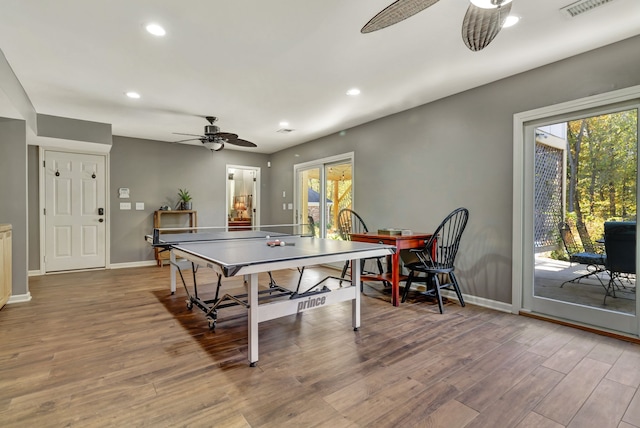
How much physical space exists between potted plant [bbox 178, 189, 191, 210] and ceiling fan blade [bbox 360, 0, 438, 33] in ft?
17.7

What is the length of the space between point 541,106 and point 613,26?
753 mm

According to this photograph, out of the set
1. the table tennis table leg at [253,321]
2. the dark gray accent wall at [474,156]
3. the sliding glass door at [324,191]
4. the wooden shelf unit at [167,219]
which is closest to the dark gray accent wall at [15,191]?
the wooden shelf unit at [167,219]

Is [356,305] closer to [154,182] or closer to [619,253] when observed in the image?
[619,253]

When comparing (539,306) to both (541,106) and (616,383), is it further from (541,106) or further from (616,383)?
(541,106)

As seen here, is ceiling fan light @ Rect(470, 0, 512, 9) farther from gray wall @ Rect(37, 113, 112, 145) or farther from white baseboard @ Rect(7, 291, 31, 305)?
gray wall @ Rect(37, 113, 112, 145)

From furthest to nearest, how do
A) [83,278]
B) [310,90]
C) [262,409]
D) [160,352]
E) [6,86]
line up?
1. [83,278]
2. [310,90]
3. [6,86]
4. [160,352]
5. [262,409]

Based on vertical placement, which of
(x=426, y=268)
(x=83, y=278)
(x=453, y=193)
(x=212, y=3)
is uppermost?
(x=212, y=3)

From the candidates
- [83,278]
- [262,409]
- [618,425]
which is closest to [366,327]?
[262,409]

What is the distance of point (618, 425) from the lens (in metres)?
1.55

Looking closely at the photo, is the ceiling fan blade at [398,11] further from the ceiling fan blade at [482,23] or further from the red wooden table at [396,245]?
the red wooden table at [396,245]

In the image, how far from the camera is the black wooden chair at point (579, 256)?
2770 mm

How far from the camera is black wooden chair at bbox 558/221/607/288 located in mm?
2770

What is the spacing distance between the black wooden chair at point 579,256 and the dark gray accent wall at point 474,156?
45 centimetres

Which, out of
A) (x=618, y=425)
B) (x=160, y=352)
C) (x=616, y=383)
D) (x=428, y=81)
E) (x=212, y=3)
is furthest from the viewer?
(x=428, y=81)
